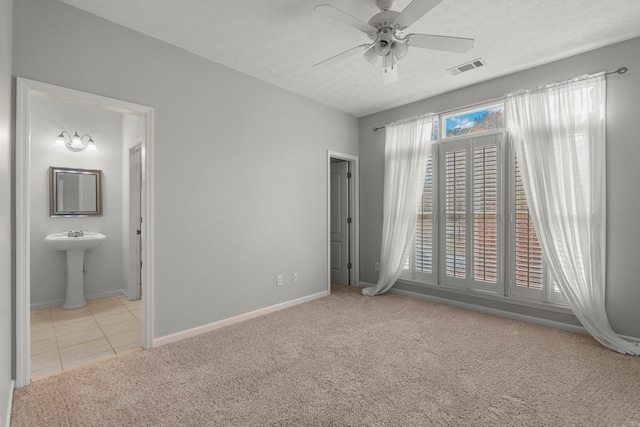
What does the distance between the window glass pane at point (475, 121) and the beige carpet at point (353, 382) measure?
233 cm

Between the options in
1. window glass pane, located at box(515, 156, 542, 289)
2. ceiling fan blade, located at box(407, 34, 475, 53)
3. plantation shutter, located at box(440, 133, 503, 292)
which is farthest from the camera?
plantation shutter, located at box(440, 133, 503, 292)

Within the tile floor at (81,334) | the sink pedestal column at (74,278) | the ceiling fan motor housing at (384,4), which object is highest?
the ceiling fan motor housing at (384,4)

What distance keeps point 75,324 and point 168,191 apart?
6.39ft

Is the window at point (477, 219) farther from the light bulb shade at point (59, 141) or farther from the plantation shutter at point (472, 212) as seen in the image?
the light bulb shade at point (59, 141)

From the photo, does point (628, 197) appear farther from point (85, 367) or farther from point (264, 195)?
point (85, 367)

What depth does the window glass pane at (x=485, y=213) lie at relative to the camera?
3.63 meters

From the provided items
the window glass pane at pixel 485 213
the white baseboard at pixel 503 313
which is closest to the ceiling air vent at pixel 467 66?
the window glass pane at pixel 485 213

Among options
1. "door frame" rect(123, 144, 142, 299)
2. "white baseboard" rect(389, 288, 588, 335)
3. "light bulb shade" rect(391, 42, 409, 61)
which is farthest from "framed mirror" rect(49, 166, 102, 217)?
"white baseboard" rect(389, 288, 588, 335)

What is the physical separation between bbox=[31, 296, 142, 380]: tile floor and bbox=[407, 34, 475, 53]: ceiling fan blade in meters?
3.51

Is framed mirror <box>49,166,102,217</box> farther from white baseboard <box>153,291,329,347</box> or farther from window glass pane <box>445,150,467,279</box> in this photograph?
window glass pane <box>445,150,467,279</box>

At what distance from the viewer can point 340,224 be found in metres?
5.28

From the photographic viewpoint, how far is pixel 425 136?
4.19 metres

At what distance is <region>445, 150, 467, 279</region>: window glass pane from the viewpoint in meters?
3.91

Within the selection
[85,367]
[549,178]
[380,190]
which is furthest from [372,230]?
[85,367]
